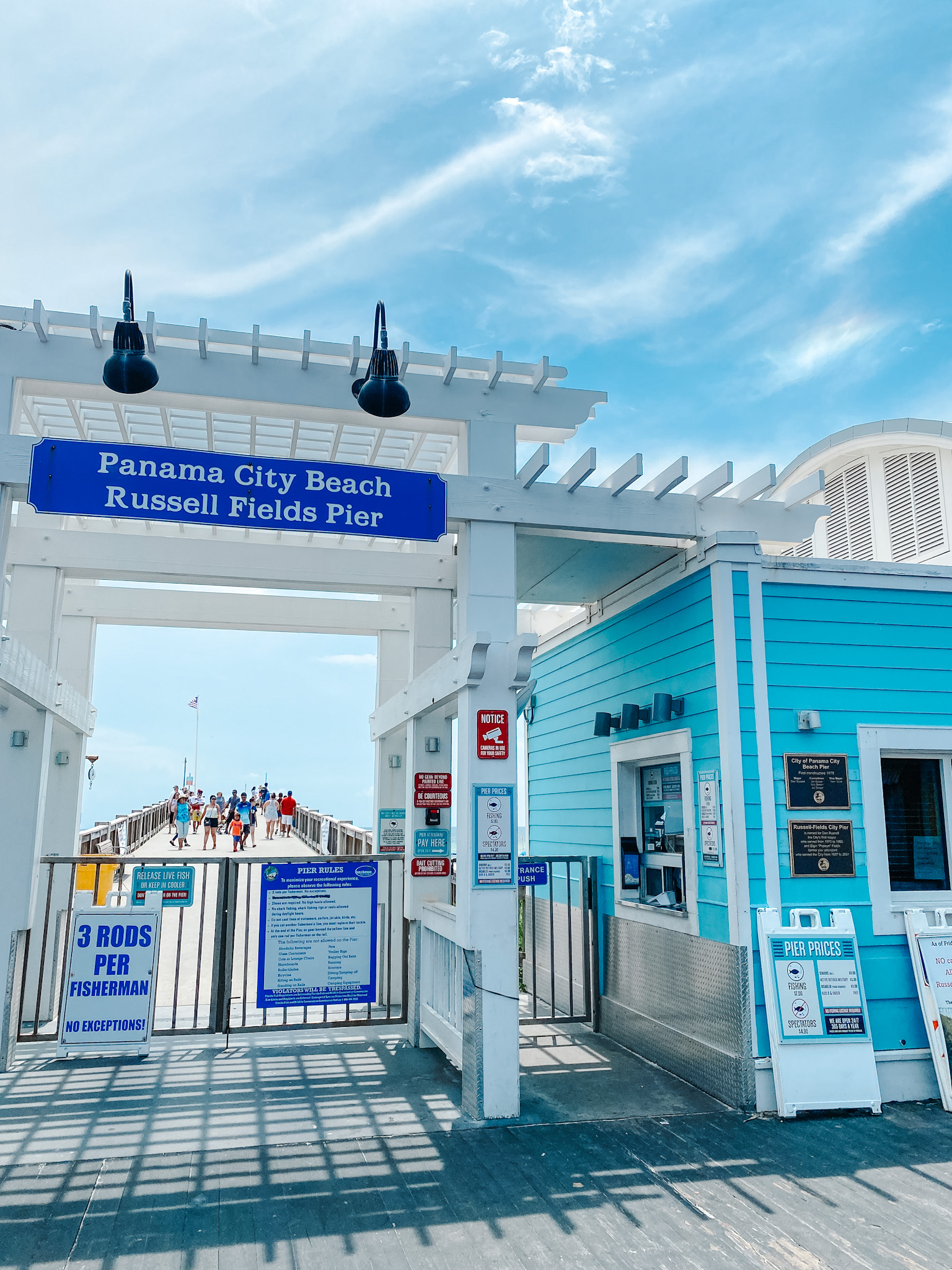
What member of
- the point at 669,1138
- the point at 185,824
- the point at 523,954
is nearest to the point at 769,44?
the point at 669,1138

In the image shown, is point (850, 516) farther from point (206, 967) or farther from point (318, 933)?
point (206, 967)

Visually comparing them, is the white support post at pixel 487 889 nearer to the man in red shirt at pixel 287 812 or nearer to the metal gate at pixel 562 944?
the metal gate at pixel 562 944

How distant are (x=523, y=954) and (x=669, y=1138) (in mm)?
4890

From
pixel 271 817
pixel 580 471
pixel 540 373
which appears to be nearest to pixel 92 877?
pixel 580 471

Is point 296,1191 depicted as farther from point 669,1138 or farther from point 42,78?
point 42,78

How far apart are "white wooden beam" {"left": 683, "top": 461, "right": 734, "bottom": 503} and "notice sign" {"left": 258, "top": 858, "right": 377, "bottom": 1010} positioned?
4060 millimetres

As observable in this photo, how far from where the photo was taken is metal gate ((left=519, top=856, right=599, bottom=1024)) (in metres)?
7.95

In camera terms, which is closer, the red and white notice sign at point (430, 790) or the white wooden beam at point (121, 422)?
the white wooden beam at point (121, 422)

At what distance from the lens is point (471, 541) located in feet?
19.3

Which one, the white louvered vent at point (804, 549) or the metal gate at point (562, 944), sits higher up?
the white louvered vent at point (804, 549)

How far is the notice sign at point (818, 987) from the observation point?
5484 millimetres

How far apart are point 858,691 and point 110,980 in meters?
6.13

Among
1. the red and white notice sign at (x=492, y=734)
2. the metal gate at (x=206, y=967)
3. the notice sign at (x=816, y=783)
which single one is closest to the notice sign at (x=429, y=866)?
the metal gate at (x=206, y=967)

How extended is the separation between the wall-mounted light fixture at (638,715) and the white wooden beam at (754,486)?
1609 millimetres
